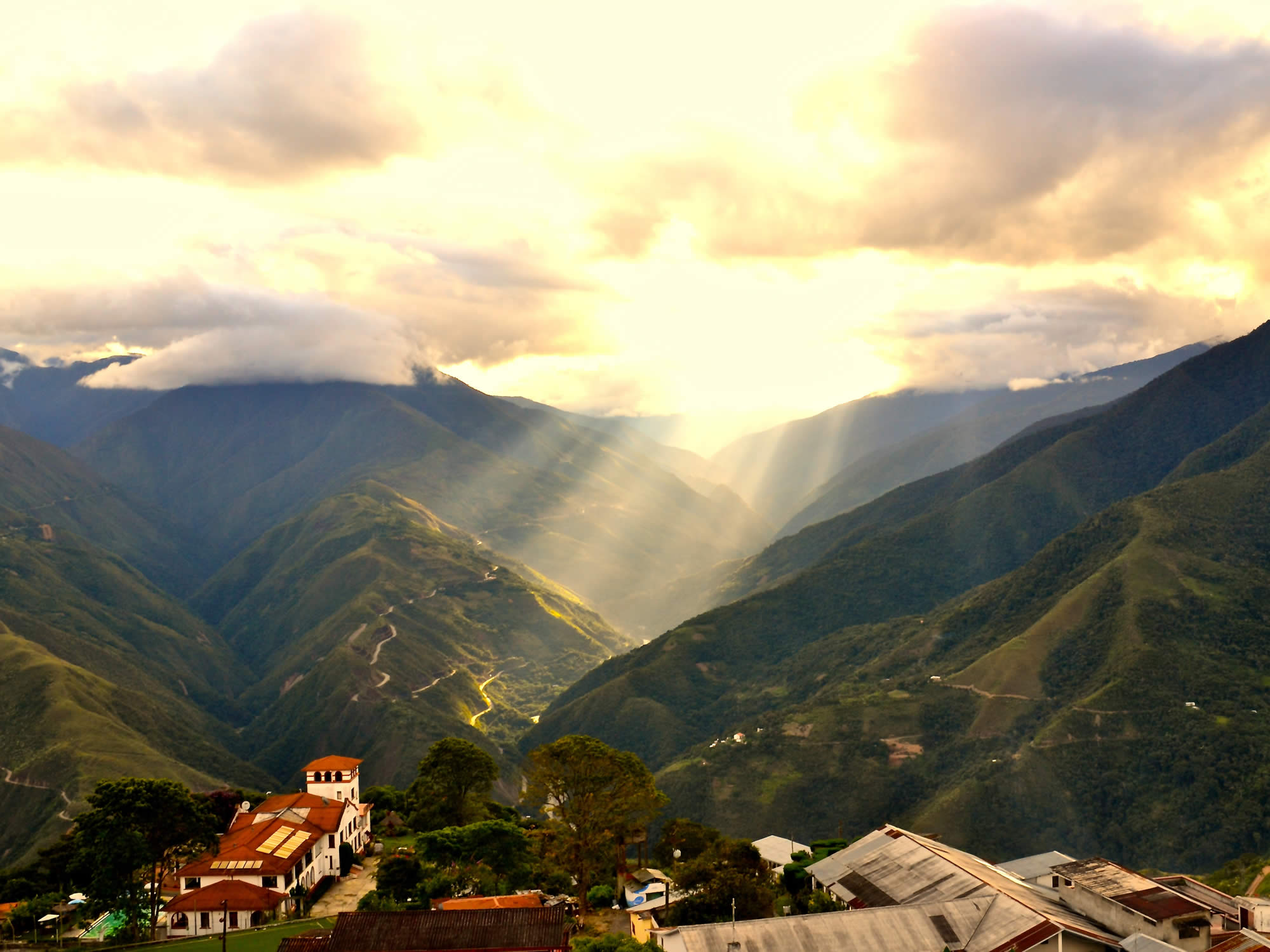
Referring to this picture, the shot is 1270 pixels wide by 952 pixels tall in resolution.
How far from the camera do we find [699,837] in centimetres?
8244

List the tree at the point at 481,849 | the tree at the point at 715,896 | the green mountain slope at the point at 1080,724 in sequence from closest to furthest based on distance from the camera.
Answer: the tree at the point at 715,896, the tree at the point at 481,849, the green mountain slope at the point at 1080,724

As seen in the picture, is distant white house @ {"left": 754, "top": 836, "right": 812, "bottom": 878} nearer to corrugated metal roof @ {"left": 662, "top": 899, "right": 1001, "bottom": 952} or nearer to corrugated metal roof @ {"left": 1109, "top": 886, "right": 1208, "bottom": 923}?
corrugated metal roof @ {"left": 662, "top": 899, "right": 1001, "bottom": 952}

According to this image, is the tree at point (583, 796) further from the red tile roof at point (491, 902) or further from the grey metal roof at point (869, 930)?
the grey metal roof at point (869, 930)

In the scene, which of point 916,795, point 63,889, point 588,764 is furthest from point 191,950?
point 916,795

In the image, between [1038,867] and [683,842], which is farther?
[1038,867]

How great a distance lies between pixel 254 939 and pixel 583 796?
21649 millimetres

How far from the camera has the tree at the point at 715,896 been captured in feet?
202

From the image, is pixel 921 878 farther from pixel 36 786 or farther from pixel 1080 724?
pixel 36 786

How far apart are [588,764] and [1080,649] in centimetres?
12058

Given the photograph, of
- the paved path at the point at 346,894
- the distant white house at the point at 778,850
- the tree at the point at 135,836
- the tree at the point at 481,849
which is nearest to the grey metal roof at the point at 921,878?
the distant white house at the point at 778,850

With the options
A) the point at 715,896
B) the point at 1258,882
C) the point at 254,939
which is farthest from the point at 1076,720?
the point at 254,939

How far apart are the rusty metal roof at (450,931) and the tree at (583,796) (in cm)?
865

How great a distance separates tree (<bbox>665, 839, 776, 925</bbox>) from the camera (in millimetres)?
61500

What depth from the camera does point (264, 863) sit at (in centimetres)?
6956
